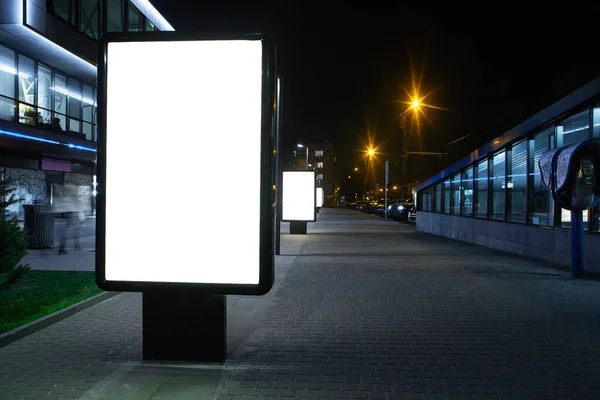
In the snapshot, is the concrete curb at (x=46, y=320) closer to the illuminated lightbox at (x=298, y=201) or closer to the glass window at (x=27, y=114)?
the illuminated lightbox at (x=298, y=201)

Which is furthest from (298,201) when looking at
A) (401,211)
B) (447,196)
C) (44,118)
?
(401,211)

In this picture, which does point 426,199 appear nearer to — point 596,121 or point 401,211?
point 401,211

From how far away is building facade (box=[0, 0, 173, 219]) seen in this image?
23.7 m

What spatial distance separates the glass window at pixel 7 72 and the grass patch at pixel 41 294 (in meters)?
17.2

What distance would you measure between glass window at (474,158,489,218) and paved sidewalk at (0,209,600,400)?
27.1 ft

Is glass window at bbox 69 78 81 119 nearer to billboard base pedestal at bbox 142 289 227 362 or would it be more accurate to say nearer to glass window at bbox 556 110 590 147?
glass window at bbox 556 110 590 147

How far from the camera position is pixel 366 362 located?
5270 millimetres

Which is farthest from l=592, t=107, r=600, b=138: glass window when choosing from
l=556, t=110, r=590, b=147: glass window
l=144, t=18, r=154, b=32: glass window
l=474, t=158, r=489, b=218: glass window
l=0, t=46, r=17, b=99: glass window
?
l=144, t=18, r=154, b=32: glass window

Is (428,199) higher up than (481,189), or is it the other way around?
(481,189)

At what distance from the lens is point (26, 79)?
85.8 feet

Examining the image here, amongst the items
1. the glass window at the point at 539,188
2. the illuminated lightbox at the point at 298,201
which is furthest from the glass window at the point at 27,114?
the glass window at the point at 539,188

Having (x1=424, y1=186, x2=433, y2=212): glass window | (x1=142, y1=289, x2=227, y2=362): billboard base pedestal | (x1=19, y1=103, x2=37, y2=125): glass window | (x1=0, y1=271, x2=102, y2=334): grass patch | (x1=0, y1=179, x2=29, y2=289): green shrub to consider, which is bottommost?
(x1=0, y1=271, x2=102, y2=334): grass patch

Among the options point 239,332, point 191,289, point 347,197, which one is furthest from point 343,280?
point 347,197

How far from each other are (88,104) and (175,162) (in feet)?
102
